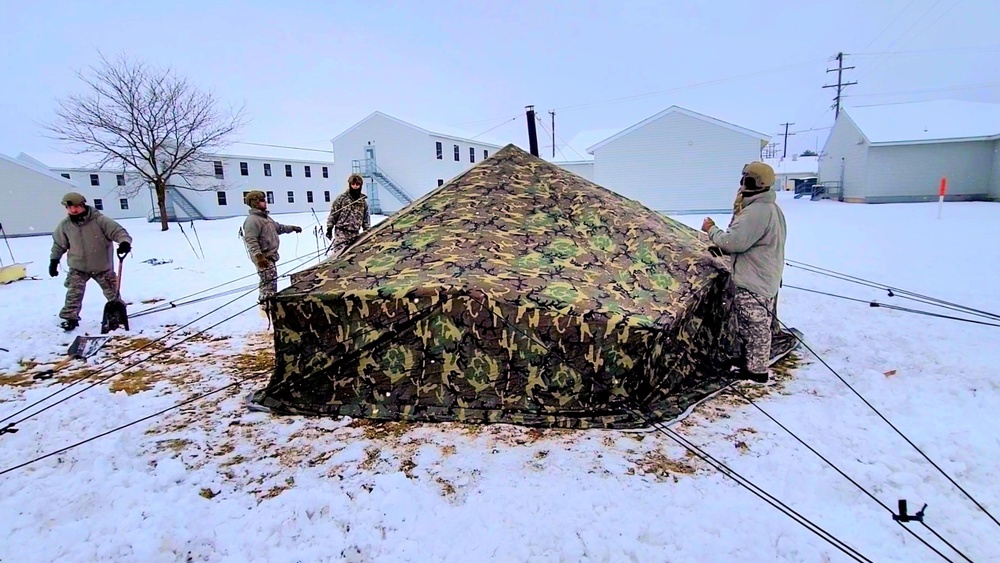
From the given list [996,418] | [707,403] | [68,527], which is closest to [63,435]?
[68,527]

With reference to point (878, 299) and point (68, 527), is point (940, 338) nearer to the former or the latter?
point (878, 299)

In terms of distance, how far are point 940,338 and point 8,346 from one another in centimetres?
898

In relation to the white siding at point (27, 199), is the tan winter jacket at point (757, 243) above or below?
below

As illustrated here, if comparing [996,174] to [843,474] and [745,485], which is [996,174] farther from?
[745,485]

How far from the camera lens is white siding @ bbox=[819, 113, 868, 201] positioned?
21.7 m

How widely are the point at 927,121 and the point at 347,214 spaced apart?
2609cm

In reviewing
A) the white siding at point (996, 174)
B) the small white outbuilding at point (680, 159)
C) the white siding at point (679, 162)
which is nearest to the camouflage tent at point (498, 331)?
the small white outbuilding at point (680, 159)

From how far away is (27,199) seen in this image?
20.9 metres

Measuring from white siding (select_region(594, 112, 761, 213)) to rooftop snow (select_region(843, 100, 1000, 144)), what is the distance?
20.2 ft

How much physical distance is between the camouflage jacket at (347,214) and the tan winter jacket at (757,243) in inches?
158

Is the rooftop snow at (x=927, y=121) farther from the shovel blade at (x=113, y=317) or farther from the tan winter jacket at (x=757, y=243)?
the shovel blade at (x=113, y=317)

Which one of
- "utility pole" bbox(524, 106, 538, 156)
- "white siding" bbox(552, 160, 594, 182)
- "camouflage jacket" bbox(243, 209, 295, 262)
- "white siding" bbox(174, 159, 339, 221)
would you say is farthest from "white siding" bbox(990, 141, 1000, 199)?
"white siding" bbox(174, 159, 339, 221)

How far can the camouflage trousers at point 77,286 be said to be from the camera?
5.28 metres

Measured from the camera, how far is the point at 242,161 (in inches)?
1136
